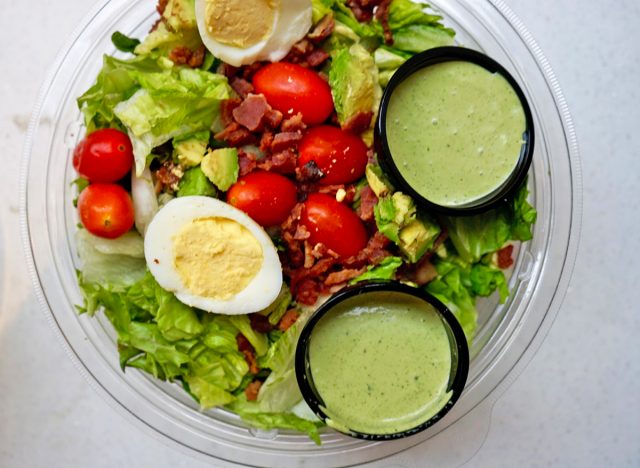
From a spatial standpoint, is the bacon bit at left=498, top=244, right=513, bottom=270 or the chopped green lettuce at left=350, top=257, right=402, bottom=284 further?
the bacon bit at left=498, top=244, right=513, bottom=270

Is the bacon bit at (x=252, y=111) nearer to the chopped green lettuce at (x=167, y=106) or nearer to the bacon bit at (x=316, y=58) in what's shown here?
the chopped green lettuce at (x=167, y=106)

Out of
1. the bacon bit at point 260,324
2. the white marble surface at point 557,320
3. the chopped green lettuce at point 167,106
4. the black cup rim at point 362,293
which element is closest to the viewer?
the black cup rim at point 362,293

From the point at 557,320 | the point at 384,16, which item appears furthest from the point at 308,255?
the point at 557,320

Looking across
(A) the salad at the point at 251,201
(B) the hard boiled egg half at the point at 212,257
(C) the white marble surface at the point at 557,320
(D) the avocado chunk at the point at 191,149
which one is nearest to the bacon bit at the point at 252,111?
(A) the salad at the point at 251,201

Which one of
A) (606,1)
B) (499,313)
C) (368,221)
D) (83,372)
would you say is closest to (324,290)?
(368,221)

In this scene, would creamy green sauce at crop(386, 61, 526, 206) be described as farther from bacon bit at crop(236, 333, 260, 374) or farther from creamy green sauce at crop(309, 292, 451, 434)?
bacon bit at crop(236, 333, 260, 374)

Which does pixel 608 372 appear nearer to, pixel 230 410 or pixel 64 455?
pixel 230 410

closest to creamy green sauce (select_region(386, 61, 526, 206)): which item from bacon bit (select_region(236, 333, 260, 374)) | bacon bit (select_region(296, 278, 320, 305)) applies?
bacon bit (select_region(296, 278, 320, 305))
